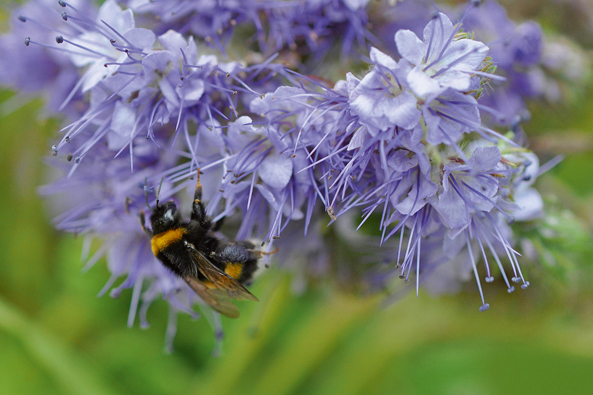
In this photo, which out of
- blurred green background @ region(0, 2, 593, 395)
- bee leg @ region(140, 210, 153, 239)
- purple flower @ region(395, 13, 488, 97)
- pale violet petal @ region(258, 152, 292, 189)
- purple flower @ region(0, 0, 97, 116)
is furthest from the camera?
blurred green background @ region(0, 2, 593, 395)

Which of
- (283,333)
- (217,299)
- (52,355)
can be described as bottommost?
(283,333)

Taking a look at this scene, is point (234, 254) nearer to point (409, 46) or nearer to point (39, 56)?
point (409, 46)

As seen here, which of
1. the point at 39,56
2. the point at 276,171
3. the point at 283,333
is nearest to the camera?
the point at 276,171

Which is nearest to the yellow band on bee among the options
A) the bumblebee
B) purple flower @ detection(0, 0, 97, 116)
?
the bumblebee

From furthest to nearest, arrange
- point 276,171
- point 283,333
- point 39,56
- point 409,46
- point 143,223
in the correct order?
point 283,333 → point 39,56 → point 143,223 → point 276,171 → point 409,46

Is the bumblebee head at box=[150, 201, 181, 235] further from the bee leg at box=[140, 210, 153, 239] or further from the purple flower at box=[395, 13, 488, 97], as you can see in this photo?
the purple flower at box=[395, 13, 488, 97]

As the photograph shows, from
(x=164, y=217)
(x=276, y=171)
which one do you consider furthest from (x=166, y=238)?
(x=276, y=171)

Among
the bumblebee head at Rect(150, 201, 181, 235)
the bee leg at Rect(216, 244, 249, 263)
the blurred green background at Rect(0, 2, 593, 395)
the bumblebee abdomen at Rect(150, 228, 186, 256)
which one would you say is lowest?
the blurred green background at Rect(0, 2, 593, 395)

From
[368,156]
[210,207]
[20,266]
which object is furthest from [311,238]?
[20,266]
